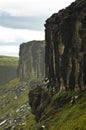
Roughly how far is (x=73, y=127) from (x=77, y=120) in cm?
801

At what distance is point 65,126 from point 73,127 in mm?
10084

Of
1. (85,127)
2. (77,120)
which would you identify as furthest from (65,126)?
(85,127)

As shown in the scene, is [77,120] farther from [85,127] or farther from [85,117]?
[85,127]

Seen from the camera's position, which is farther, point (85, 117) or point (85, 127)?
point (85, 117)

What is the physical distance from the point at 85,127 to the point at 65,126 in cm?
2105

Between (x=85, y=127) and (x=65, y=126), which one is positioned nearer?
(x=85, y=127)

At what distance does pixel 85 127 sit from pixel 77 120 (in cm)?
1727

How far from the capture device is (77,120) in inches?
7648

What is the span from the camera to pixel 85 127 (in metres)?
177

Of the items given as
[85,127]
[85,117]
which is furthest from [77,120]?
[85,127]

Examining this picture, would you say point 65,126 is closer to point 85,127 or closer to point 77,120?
point 77,120

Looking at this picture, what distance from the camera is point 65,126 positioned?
645 feet
